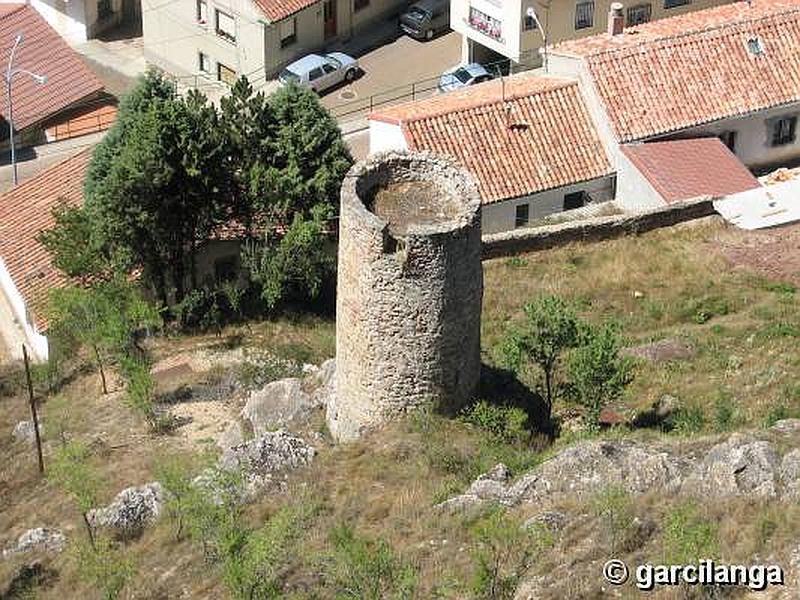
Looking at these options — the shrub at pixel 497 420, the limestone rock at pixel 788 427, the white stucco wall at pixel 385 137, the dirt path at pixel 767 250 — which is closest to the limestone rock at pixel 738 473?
the limestone rock at pixel 788 427

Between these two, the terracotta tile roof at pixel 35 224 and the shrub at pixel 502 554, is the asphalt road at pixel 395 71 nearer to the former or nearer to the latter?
the terracotta tile roof at pixel 35 224

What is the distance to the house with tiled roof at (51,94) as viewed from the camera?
5538 cm

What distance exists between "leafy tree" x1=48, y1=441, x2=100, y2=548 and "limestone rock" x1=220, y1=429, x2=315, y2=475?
8.99 feet

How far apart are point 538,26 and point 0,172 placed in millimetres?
19229

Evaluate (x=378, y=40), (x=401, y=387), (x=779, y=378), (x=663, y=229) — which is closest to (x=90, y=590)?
(x=401, y=387)

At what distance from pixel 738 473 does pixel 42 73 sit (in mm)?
36017

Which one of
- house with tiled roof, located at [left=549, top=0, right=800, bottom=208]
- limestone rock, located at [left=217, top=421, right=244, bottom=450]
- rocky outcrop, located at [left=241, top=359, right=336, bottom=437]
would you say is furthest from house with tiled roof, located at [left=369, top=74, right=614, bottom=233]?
limestone rock, located at [left=217, top=421, right=244, bottom=450]

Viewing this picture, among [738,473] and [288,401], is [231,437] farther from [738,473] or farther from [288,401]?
[738,473]

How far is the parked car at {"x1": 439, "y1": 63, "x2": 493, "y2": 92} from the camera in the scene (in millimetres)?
53344

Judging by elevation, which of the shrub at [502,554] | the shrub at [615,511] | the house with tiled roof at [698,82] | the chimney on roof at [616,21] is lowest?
the shrub at [502,554]

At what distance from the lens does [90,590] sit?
2902 cm

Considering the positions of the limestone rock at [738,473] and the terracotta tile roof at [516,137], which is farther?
the terracotta tile roof at [516,137]

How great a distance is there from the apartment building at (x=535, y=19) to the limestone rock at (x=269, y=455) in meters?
25.0

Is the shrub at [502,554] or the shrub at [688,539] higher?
the shrub at [688,539]
